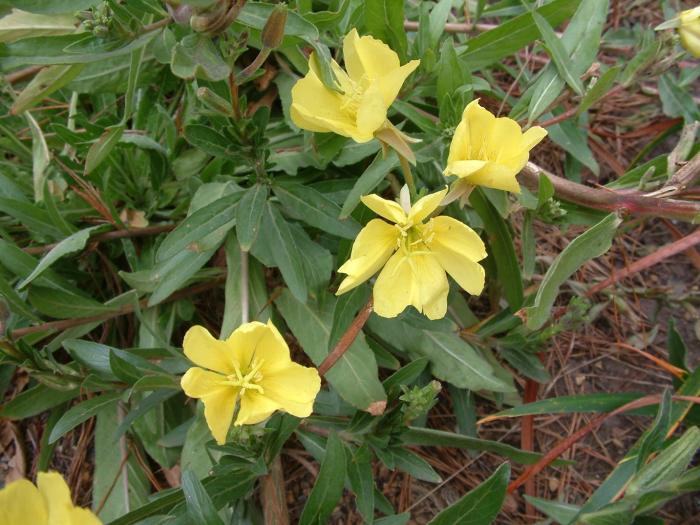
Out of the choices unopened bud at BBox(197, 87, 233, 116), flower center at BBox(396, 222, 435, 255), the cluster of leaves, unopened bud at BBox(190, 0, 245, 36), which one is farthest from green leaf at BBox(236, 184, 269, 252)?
unopened bud at BBox(190, 0, 245, 36)

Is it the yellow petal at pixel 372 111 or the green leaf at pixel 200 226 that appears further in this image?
the green leaf at pixel 200 226

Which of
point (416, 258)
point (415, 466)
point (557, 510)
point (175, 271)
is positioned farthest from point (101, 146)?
point (557, 510)

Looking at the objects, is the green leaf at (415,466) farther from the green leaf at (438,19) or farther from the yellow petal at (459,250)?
the green leaf at (438,19)

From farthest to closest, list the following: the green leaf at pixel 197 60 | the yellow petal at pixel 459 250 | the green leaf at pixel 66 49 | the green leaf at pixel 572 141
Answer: the green leaf at pixel 572 141
the green leaf at pixel 66 49
the yellow petal at pixel 459 250
the green leaf at pixel 197 60

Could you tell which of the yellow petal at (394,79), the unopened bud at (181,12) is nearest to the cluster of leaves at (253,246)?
the unopened bud at (181,12)

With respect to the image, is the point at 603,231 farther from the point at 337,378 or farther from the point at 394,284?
the point at 337,378

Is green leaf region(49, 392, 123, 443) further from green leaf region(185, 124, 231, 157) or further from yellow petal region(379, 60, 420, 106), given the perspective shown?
yellow petal region(379, 60, 420, 106)
